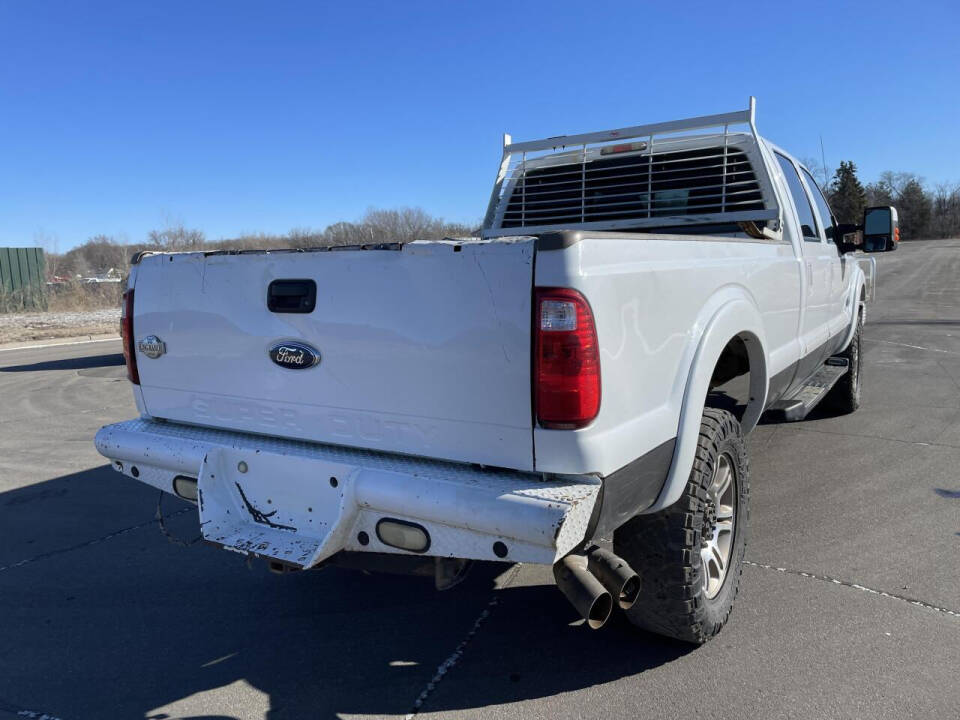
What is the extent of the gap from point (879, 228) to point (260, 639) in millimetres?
5133

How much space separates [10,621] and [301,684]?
62.8 inches

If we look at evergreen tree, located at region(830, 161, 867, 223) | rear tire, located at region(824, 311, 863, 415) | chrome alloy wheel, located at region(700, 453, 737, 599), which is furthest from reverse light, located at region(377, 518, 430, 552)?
evergreen tree, located at region(830, 161, 867, 223)

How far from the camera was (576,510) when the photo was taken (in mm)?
2207

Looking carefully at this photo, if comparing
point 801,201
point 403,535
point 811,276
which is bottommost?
point 403,535

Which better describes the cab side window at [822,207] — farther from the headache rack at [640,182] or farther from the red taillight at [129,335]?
the red taillight at [129,335]

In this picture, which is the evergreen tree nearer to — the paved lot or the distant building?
the distant building

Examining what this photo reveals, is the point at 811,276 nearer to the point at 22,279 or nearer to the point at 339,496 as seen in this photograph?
the point at 339,496

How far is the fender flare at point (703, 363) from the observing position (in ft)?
8.89

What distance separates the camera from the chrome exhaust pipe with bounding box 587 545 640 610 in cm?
255

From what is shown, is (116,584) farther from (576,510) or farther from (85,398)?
(85,398)

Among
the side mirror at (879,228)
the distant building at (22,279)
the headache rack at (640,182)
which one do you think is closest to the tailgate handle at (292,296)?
the headache rack at (640,182)

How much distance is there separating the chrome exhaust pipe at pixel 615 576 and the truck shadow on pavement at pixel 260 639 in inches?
17.3

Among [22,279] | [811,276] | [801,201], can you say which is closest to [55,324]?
[22,279]

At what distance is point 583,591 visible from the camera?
246 cm
